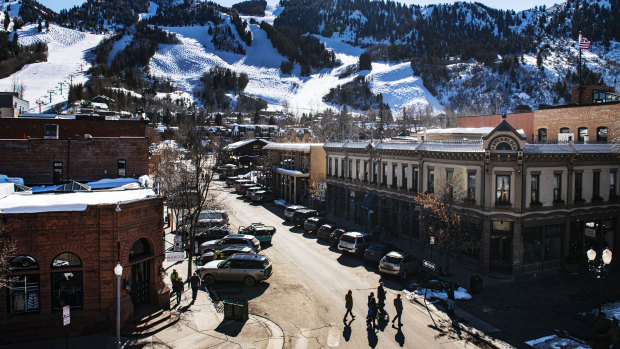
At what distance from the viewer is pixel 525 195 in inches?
1034

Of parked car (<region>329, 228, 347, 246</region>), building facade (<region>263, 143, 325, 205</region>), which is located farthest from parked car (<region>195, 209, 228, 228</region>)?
building facade (<region>263, 143, 325, 205</region>)

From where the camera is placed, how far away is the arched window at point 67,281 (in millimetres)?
16781

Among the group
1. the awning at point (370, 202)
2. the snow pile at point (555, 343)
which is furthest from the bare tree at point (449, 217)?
the snow pile at point (555, 343)

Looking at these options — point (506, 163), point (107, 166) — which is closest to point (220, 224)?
point (107, 166)

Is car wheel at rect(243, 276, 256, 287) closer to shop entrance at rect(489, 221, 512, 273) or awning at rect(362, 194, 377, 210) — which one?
shop entrance at rect(489, 221, 512, 273)

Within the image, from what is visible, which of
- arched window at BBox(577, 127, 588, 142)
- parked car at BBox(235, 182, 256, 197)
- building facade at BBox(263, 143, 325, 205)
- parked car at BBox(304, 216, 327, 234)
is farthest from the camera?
parked car at BBox(235, 182, 256, 197)

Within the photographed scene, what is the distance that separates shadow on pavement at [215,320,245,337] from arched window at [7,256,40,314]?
23.5ft

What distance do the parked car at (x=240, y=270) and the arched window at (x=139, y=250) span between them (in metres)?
5.45

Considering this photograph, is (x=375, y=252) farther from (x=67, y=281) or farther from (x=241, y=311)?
(x=67, y=281)

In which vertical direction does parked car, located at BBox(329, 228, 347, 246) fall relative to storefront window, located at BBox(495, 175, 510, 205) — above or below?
below

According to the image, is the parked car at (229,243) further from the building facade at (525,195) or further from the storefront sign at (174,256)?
the building facade at (525,195)

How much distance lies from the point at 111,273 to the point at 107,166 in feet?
40.0

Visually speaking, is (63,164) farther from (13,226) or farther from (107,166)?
(13,226)

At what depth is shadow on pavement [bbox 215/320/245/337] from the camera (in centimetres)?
1766
